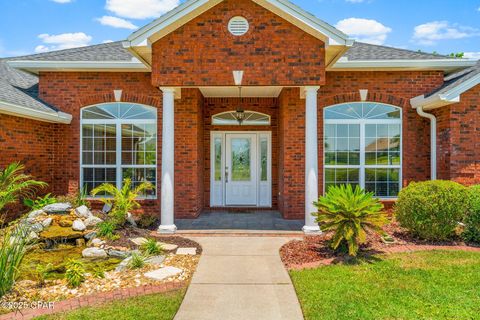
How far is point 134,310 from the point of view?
4188 mm

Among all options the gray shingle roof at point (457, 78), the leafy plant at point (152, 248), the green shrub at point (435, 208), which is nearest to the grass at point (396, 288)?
the green shrub at point (435, 208)

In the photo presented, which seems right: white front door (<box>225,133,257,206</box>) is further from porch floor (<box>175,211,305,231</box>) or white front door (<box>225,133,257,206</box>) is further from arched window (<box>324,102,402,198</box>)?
arched window (<box>324,102,402,198</box>)

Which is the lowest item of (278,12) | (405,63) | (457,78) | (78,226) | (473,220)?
(78,226)

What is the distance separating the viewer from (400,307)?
14.0ft

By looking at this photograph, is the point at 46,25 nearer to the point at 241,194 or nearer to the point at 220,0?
the point at 220,0

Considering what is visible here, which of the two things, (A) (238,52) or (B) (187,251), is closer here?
(B) (187,251)

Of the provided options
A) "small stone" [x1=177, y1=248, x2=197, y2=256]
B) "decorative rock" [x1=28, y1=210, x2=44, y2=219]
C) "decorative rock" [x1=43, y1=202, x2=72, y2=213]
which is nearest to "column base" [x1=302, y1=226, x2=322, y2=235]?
"small stone" [x1=177, y1=248, x2=197, y2=256]

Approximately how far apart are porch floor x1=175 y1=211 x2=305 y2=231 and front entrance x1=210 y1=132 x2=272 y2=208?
0.86 m

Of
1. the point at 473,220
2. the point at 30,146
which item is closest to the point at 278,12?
the point at 473,220

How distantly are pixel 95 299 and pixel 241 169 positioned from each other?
723cm

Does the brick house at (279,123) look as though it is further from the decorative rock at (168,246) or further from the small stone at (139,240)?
the decorative rock at (168,246)

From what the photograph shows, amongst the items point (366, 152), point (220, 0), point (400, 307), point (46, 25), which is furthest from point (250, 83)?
point (46, 25)

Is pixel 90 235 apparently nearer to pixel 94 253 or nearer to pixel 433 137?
pixel 94 253

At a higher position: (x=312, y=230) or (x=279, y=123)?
(x=279, y=123)
